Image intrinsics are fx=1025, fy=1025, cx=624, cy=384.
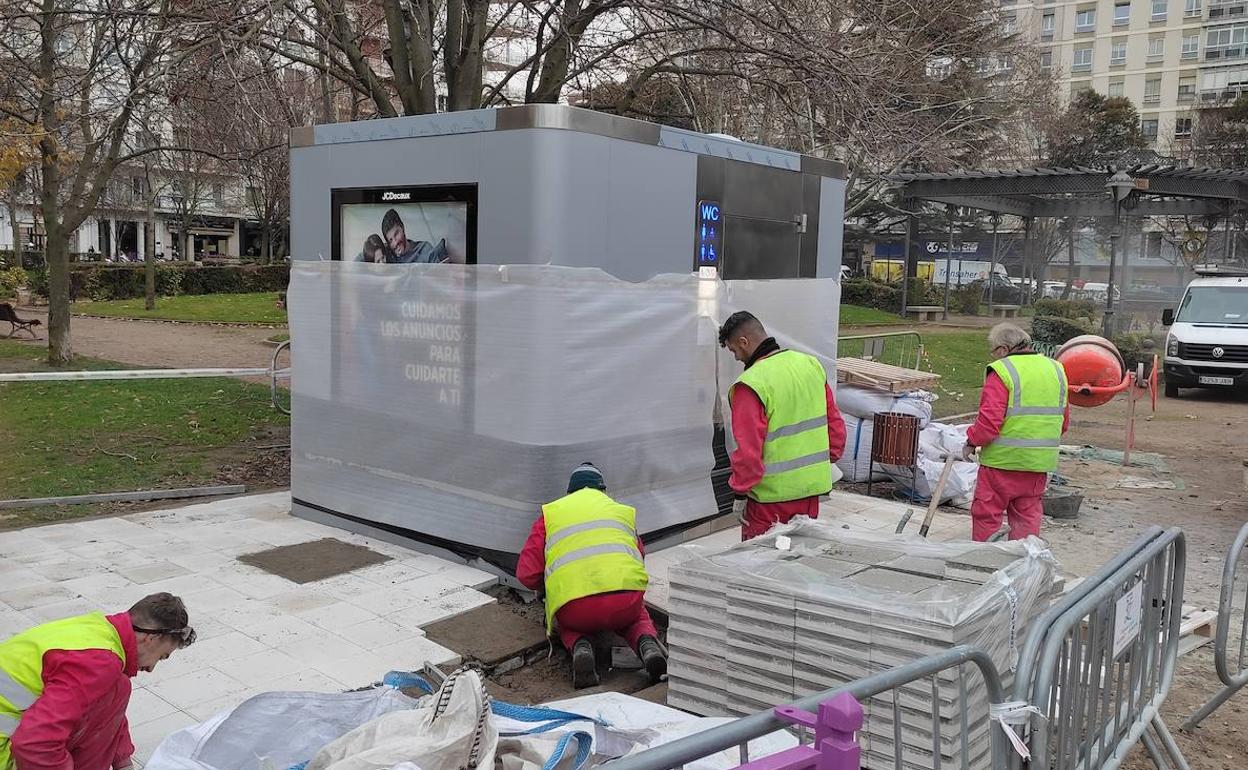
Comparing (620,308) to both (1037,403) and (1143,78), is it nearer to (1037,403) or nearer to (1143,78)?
(1037,403)

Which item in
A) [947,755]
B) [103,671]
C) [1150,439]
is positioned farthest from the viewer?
[1150,439]

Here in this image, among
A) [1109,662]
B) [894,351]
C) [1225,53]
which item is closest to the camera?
[1109,662]

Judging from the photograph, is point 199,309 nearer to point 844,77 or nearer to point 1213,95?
point 844,77

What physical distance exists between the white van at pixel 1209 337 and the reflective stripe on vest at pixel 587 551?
15891 mm

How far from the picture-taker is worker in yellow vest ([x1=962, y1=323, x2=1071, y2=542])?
269 inches

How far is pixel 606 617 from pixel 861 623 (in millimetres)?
1564

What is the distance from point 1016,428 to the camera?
686 centimetres

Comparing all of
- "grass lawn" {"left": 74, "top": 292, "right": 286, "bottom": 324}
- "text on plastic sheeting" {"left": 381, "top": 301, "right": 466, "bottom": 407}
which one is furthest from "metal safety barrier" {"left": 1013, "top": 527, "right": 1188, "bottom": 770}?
"grass lawn" {"left": 74, "top": 292, "right": 286, "bottom": 324}

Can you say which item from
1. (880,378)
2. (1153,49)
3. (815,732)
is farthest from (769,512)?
(1153,49)

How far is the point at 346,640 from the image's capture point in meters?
5.56

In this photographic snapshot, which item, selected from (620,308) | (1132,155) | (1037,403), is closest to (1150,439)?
(1037,403)

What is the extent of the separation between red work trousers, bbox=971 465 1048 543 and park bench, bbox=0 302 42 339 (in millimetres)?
19722

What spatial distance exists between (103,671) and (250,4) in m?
8.11

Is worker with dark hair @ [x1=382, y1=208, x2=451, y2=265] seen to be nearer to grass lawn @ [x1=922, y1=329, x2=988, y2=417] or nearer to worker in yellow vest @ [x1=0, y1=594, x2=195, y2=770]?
worker in yellow vest @ [x1=0, y1=594, x2=195, y2=770]
